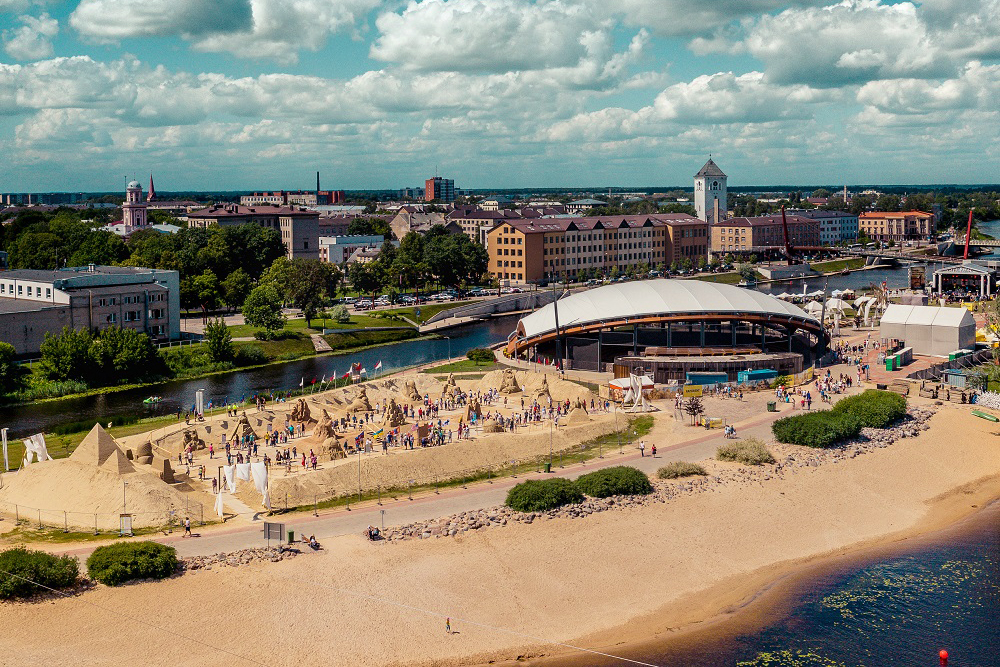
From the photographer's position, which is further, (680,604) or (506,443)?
(506,443)

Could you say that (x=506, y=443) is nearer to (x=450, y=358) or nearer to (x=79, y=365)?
(x=450, y=358)

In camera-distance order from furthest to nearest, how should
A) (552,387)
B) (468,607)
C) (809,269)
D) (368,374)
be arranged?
(809,269), (368,374), (552,387), (468,607)

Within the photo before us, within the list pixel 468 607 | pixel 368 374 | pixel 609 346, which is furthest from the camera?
pixel 368 374

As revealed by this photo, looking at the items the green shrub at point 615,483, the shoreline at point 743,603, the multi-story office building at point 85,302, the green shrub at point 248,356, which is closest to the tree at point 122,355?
the multi-story office building at point 85,302

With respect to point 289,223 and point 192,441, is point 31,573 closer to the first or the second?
point 192,441

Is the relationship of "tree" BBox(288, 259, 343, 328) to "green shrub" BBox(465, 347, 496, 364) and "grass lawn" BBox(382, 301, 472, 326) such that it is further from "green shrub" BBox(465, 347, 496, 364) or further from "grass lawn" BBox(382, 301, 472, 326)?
"green shrub" BBox(465, 347, 496, 364)

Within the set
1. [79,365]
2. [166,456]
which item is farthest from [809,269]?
[166,456]

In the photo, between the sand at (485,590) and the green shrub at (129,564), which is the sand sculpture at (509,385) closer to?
the sand at (485,590)

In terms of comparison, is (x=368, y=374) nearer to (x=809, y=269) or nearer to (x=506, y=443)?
(x=506, y=443)
